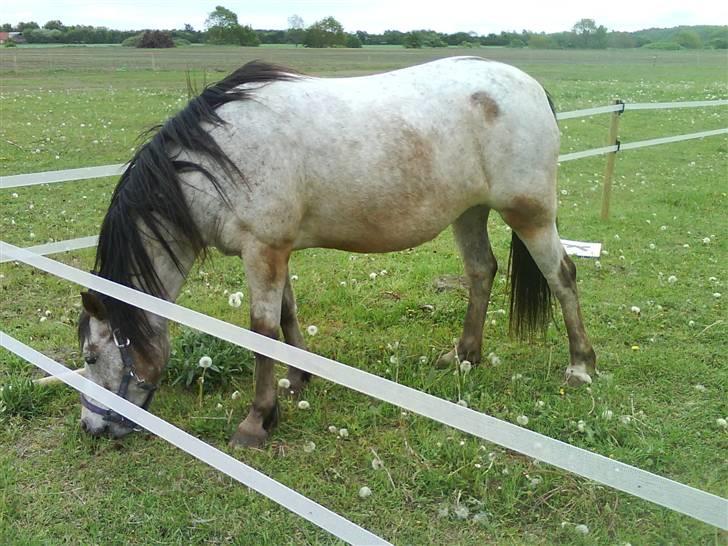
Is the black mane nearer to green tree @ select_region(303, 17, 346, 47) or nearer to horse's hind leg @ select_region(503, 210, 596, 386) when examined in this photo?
horse's hind leg @ select_region(503, 210, 596, 386)

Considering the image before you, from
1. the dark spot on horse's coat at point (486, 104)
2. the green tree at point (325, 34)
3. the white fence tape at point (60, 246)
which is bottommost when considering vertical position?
the white fence tape at point (60, 246)

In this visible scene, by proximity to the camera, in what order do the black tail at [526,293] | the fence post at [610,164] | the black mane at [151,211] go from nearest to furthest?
the black mane at [151,211] → the black tail at [526,293] → the fence post at [610,164]

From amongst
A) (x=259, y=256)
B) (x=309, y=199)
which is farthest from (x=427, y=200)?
(x=259, y=256)

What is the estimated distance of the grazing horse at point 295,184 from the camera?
10.1 feet

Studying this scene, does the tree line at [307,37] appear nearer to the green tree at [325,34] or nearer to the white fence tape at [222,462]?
the green tree at [325,34]

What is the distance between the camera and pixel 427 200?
11.3ft

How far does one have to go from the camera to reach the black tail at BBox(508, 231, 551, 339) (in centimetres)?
401

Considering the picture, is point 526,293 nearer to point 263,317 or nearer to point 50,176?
point 263,317

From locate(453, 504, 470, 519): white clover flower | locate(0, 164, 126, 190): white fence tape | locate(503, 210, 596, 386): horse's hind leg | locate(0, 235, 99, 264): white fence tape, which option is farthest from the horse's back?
locate(0, 235, 99, 264): white fence tape

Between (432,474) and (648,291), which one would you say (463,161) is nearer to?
(432,474)

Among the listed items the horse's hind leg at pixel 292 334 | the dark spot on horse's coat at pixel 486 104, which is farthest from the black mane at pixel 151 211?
the dark spot on horse's coat at pixel 486 104

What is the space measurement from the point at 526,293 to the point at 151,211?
7.50 ft

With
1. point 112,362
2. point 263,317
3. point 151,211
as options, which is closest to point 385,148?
point 263,317

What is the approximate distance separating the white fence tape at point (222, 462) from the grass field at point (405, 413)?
16.6 inches
